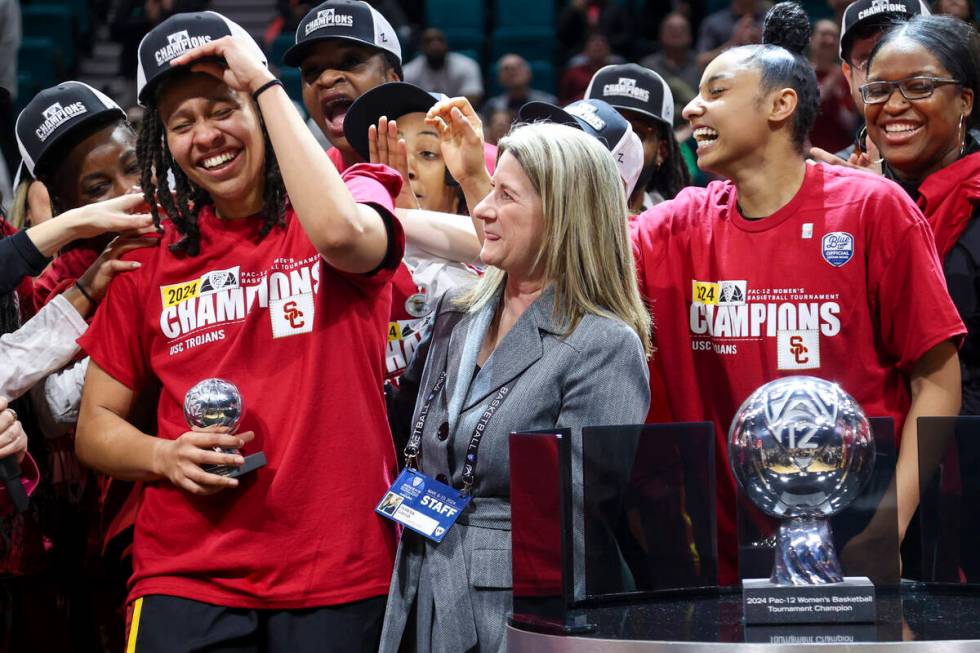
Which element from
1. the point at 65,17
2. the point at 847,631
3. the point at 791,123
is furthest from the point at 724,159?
the point at 65,17

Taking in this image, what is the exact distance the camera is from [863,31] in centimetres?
383

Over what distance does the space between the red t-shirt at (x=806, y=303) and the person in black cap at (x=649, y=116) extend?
1.12 metres

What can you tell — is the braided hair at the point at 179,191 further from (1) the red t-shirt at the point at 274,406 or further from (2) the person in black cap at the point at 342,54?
(2) the person in black cap at the point at 342,54

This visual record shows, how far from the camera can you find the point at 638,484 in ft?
6.66

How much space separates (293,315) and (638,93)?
6.51ft

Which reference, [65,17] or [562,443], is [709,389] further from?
[65,17]

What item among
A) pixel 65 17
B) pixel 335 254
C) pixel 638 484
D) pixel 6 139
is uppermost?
pixel 65 17

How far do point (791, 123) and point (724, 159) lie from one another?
188 mm

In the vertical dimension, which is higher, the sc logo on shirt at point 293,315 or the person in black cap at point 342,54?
the person in black cap at point 342,54

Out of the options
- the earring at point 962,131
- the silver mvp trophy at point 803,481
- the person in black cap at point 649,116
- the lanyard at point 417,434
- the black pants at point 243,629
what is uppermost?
the person in black cap at point 649,116

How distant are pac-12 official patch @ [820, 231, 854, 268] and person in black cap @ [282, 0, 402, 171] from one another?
1414 millimetres

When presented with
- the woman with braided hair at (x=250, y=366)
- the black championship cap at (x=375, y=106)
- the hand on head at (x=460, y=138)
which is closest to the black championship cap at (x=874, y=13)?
the black championship cap at (x=375, y=106)

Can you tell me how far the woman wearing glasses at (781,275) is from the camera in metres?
2.79

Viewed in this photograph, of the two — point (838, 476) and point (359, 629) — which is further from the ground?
point (838, 476)
